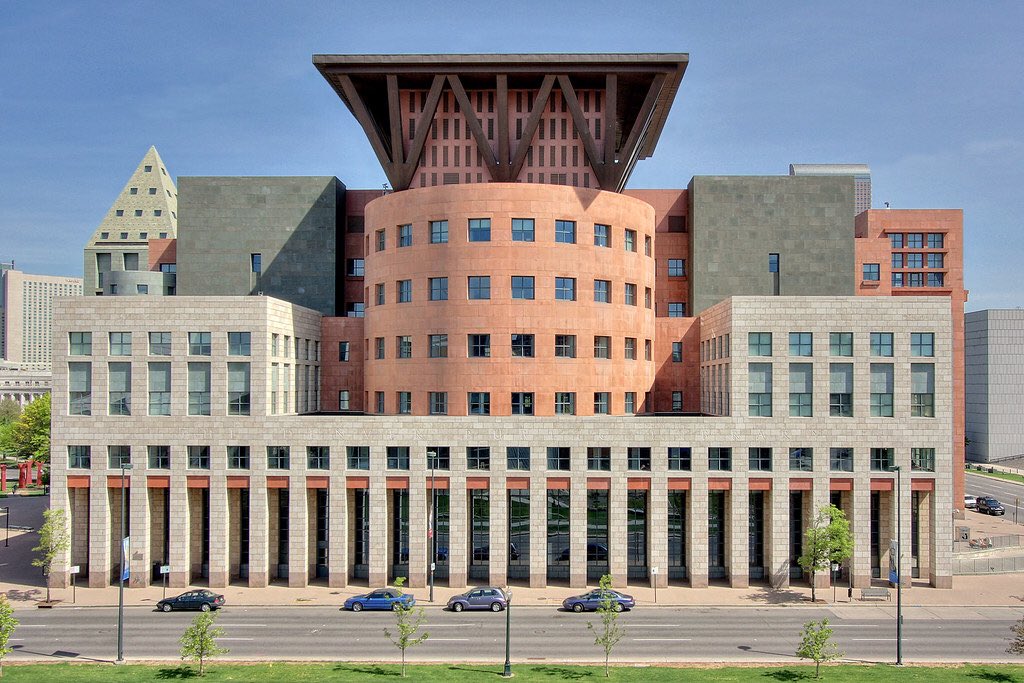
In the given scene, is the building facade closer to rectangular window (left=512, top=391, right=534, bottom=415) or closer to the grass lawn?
rectangular window (left=512, top=391, right=534, bottom=415)

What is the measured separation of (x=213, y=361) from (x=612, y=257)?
113 feet

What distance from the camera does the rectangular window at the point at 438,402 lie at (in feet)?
186

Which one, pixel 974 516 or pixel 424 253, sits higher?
pixel 424 253

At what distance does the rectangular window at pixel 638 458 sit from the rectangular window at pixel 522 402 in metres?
9.16

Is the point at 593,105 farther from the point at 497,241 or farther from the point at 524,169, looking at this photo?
the point at 497,241

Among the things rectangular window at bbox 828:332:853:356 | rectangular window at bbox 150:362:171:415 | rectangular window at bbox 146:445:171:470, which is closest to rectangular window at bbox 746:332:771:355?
rectangular window at bbox 828:332:853:356

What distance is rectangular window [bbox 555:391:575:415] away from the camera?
56.6 metres

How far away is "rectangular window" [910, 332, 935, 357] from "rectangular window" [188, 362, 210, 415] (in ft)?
184

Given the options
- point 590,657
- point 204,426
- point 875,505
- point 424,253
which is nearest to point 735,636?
point 590,657

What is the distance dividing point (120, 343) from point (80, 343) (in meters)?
3.30

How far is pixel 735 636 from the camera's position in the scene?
41.5 meters

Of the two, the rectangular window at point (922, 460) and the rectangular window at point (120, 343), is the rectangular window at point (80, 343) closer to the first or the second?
the rectangular window at point (120, 343)

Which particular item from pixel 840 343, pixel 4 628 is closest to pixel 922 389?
pixel 840 343

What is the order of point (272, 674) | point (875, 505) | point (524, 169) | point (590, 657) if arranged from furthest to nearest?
1. point (524, 169)
2. point (875, 505)
3. point (590, 657)
4. point (272, 674)
